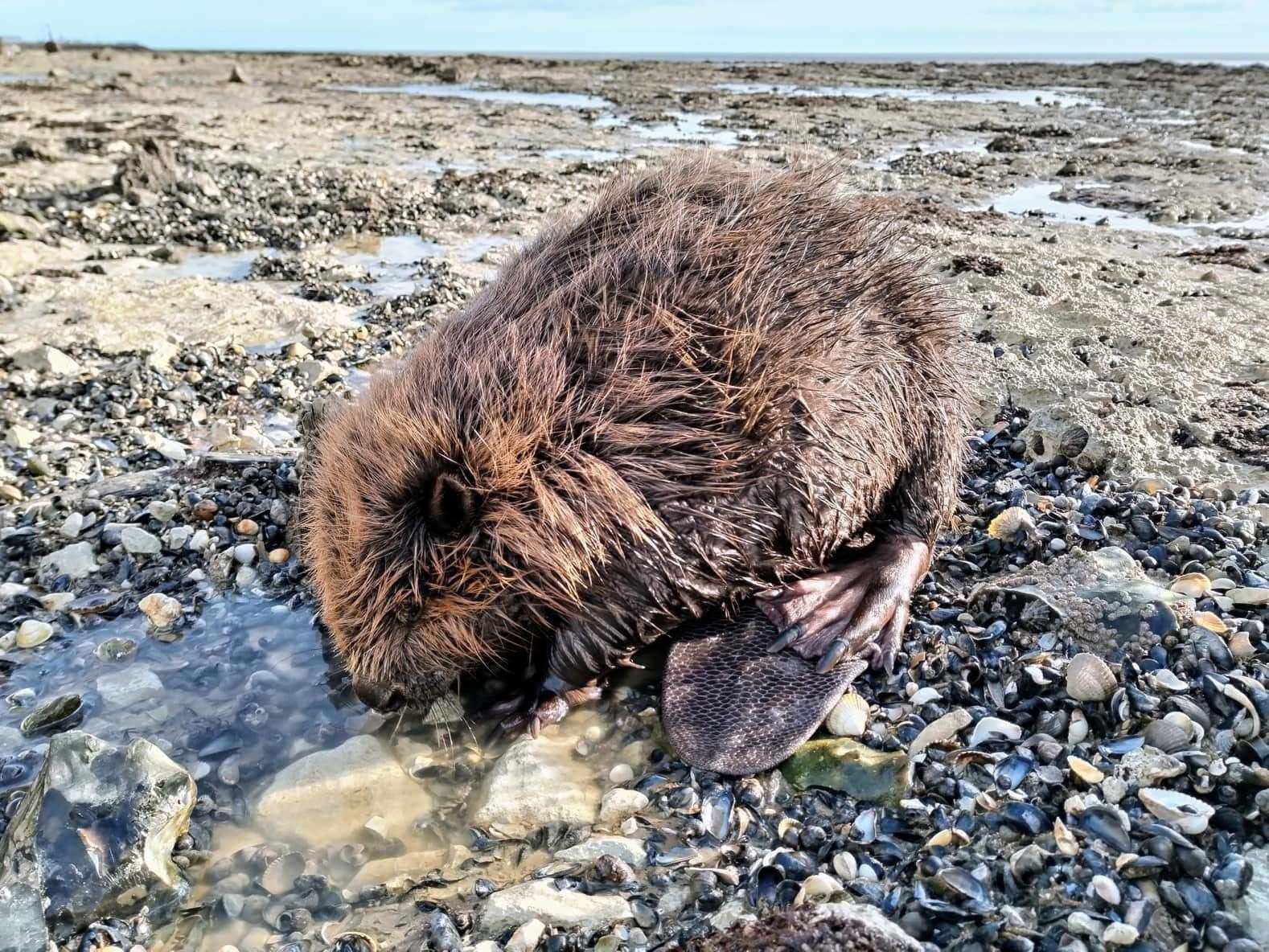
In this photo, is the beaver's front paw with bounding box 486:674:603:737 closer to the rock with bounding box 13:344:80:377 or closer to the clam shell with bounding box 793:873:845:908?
the clam shell with bounding box 793:873:845:908

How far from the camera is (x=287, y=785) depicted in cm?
266

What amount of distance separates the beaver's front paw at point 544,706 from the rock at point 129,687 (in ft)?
4.05

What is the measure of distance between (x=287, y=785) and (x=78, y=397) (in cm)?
363

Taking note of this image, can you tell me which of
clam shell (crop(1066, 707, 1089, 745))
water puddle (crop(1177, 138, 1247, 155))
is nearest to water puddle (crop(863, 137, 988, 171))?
water puddle (crop(1177, 138, 1247, 155))

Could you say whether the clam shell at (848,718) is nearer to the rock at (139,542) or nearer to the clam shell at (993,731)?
the clam shell at (993,731)

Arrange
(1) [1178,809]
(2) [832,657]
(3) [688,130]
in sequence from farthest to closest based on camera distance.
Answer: (3) [688,130] < (2) [832,657] < (1) [1178,809]

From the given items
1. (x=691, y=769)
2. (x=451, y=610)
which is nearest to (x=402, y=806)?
(x=451, y=610)

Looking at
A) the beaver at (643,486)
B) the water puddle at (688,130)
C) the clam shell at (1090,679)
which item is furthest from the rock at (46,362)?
the water puddle at (688,130)

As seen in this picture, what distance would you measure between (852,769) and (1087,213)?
334 inches

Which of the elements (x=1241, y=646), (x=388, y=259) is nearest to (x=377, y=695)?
(x=1241, y=646)

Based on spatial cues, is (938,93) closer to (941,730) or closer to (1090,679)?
(1090,679)

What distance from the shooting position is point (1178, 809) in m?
2.08

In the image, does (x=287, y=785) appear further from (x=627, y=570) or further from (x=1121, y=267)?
(x=1121, y=267)

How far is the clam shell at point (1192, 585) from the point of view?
114 inches
